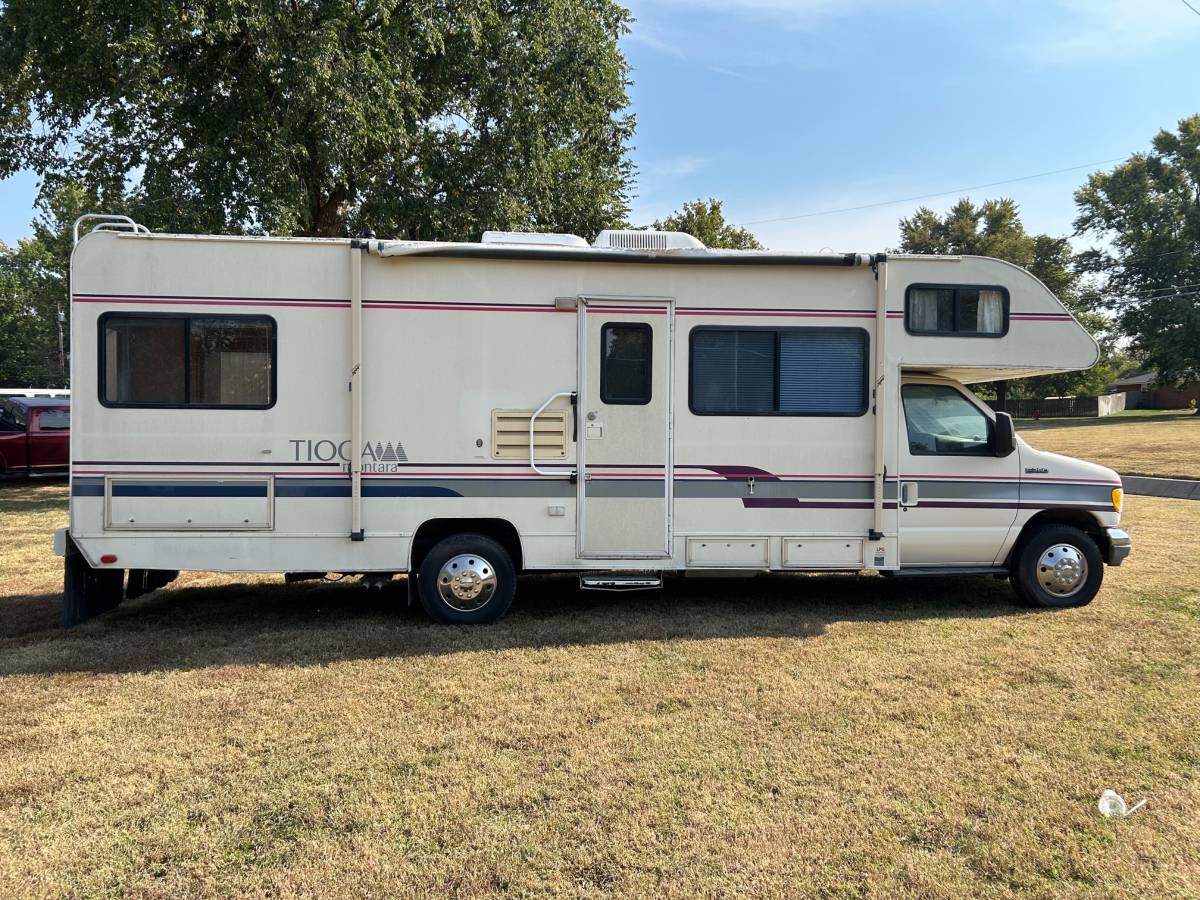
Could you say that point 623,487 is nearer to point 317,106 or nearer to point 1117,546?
point 1117,546

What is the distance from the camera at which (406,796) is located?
3648mm

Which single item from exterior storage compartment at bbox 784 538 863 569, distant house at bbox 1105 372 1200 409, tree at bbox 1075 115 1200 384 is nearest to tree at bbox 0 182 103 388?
exterior storage compartment at bbox 784 538 863 569

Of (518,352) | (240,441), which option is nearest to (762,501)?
(518,352)

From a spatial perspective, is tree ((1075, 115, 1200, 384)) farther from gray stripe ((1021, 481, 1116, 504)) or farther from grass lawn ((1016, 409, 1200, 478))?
gray stripe ((1021, 481, 1116, 504))

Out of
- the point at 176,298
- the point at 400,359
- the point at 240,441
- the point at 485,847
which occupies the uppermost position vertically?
the point at 176,298

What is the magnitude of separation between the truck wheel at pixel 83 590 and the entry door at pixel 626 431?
370cm

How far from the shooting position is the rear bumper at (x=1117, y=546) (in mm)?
6734

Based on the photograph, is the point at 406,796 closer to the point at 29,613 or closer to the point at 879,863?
the point at 879,863

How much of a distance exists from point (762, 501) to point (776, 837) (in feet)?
10.9

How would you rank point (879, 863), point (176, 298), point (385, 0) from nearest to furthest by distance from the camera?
point (879, 863), point (176, 298), point (385, 0)

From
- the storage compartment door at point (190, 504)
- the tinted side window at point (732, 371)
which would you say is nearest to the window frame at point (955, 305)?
the tinted side window at point (732, 371)

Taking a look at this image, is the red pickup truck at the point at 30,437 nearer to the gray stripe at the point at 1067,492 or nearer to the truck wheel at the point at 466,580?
the truck wheel at the point at 466,580

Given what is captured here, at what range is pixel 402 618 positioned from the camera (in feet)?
21.5

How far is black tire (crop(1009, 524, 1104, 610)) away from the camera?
264 inches
